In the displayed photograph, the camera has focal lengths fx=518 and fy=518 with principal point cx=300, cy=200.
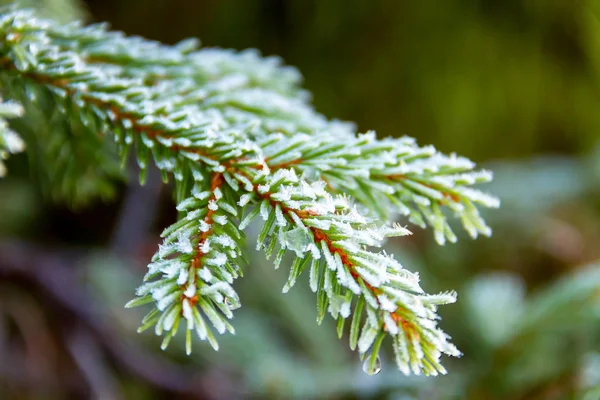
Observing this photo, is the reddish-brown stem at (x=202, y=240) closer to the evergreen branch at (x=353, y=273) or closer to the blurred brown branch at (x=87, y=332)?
the evergreen branch at (x=353, y=273)

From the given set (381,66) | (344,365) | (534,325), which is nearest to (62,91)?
(534,325)

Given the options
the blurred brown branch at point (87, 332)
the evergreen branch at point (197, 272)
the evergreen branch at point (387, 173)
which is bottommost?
the evergreen branch at point (197, 272)

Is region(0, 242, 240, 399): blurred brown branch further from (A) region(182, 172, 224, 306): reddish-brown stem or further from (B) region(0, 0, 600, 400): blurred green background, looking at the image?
(A) region(182, 172, 224, 306): reddish-brown stem

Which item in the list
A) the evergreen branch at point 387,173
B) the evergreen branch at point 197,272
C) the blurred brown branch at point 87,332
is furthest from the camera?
the blurred brown branch at point 87,332

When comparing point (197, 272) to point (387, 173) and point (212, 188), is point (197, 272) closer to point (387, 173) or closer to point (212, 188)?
point (212, 188)

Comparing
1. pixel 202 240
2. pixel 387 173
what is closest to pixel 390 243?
pixel 387 173

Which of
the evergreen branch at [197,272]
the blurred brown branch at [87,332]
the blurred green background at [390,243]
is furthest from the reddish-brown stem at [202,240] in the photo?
the blurred brown branch at [87,332]

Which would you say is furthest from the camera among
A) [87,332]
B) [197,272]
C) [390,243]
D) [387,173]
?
[390,243]
